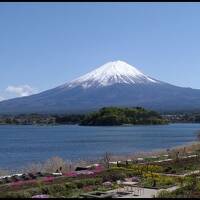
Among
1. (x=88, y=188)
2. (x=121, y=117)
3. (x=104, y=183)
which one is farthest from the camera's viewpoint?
(x=121, y=117)

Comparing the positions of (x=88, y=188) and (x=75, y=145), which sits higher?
(x=88, y=188)

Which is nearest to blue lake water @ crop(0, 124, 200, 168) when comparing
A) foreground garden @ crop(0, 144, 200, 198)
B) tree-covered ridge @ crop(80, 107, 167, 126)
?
tree-covered ridge @ crop(80, 107, 167, 126)

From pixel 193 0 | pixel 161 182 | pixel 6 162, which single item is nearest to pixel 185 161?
pixel 161 182

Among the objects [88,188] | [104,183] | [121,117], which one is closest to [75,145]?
[104,183]

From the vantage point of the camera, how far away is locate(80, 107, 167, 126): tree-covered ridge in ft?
334

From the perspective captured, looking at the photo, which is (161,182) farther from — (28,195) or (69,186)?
(28,195)

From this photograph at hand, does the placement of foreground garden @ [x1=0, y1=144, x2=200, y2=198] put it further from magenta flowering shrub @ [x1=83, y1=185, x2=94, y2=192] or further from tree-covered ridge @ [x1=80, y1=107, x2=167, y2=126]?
tree-covered ridge @ [x1=80, y1=107, x2=167, y2=126]

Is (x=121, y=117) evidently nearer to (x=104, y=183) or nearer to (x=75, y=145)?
(x=75, y=145)

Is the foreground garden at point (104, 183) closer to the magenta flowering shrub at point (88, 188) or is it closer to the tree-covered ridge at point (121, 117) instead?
the magenta flowering shrub at point (88, 188)

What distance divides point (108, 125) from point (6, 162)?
2622 inches

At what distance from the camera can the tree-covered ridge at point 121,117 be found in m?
102

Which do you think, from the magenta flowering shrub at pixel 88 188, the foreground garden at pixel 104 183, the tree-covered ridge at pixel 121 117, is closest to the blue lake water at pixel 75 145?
the tree-covered ridge at pixel 121 117

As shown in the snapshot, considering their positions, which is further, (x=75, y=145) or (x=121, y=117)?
(x=121, y=117)

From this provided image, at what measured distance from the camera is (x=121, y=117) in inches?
4065
